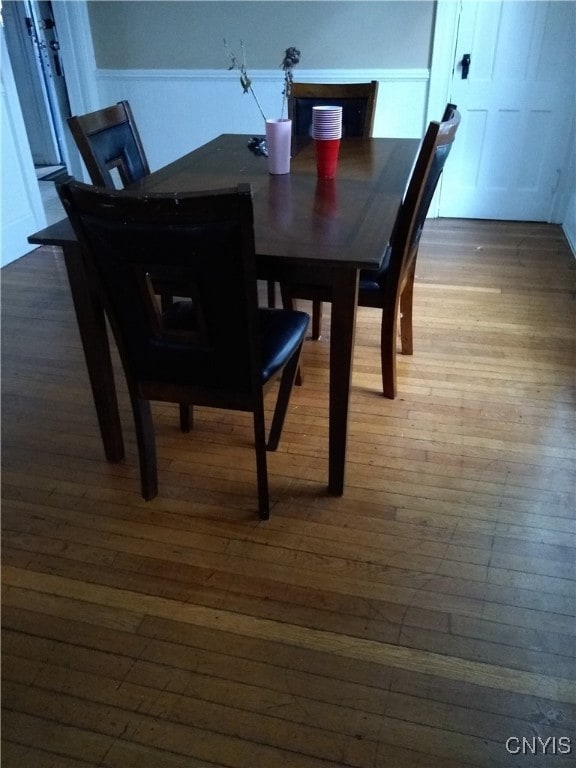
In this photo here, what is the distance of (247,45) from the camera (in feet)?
12.3

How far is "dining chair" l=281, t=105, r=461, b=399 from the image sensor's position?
174 cm

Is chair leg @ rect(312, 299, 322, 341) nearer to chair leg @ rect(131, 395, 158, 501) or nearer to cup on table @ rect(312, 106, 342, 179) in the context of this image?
cup on table @ rect(312, 106, 342, 179)

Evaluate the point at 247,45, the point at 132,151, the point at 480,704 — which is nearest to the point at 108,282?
the point at 132,151

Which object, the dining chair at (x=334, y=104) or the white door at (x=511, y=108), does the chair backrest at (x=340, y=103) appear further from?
the white door at (x=511, y=108)

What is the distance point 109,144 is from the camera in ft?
6.78

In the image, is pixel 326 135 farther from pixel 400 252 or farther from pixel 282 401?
pixel 282 401

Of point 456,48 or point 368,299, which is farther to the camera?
point 456,48

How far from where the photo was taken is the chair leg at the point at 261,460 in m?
1.53

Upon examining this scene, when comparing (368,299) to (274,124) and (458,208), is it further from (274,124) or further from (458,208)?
(458,208)

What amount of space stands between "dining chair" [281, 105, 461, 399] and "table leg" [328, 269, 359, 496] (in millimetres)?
310

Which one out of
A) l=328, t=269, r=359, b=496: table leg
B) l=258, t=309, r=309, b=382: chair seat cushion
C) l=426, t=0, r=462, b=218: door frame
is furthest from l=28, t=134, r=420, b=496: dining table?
l=426, t=0, r=462, b=218: door frame

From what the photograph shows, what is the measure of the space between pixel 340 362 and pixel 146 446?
24.1 inches

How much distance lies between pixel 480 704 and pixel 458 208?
3378 mm

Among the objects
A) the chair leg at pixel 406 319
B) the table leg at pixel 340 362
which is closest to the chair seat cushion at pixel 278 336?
the table leg at pixel 340 362
